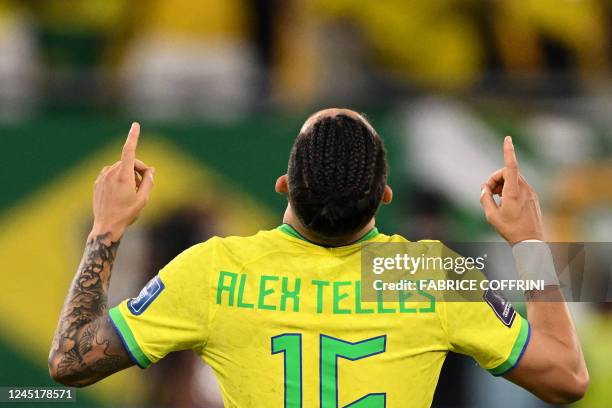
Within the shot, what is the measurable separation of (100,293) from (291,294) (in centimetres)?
53

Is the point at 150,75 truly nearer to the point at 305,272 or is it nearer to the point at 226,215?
the point at 226,215

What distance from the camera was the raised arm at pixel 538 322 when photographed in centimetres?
300

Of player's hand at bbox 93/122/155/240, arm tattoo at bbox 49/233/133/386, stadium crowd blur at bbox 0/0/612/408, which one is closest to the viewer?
arm tattoo at bbox 49/233/133/386

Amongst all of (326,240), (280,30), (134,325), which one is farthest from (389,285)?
(280,30)

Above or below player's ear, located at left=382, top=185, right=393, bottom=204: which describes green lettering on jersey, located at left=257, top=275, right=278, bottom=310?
below

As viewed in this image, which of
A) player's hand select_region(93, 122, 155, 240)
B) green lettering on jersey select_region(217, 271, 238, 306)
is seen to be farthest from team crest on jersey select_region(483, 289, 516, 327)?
player's hand select_region(93, 122, 155, 240)

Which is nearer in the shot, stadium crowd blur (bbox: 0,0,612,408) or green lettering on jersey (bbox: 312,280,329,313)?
green lettering on jersey (bbox: 312,280,329,313)

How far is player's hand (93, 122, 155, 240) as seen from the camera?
3.08 meters

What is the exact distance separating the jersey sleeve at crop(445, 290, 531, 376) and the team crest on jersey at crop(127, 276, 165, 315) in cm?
79

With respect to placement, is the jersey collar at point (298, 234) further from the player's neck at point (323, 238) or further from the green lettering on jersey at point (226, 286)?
the green lettering on jersey at point (226, 286)

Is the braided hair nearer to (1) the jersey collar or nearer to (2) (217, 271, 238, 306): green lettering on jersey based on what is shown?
(1) the jersey collar

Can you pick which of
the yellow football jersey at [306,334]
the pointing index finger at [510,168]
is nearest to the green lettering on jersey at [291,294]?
the yellow football jersey at [306,334]

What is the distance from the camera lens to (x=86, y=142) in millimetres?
7199

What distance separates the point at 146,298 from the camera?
119 inches
